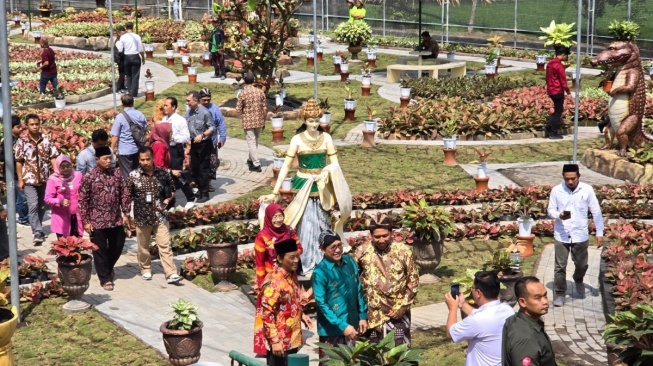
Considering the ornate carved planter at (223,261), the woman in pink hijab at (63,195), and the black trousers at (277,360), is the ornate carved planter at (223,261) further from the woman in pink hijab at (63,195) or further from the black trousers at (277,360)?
the black trousers at (277,360)

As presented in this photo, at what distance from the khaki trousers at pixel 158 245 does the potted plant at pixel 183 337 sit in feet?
9.90

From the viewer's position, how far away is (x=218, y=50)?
30391 millimetres

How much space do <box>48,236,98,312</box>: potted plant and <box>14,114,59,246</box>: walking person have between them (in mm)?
2892

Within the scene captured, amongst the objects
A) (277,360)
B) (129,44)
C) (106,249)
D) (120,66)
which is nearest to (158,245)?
(106,249)

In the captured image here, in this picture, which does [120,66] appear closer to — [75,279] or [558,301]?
[75,279]

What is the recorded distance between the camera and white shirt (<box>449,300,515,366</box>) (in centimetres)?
795

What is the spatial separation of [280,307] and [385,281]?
0.89 metres

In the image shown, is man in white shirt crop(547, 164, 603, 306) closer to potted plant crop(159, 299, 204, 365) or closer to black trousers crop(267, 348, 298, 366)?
black trousers crop(267, 348, 298, 366)

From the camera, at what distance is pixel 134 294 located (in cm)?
1309

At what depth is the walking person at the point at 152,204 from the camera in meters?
13.3

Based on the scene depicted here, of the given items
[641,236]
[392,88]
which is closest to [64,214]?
A: [641,236]

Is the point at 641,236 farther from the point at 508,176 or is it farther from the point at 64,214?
the point at 64,214

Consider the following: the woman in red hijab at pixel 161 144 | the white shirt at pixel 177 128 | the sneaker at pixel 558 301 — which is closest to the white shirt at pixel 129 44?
the white shirt at pixel 177 128

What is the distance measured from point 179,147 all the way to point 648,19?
910 inches
